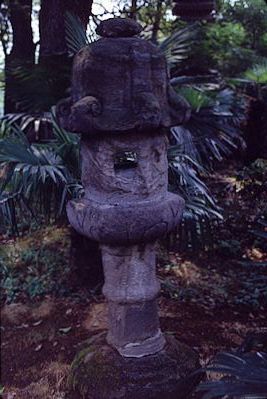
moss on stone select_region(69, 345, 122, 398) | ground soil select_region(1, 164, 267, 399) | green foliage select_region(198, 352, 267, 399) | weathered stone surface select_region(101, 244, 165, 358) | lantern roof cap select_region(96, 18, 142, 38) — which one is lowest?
ground soil select_region(1, 164, 267, 399)

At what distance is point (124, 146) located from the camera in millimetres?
2650

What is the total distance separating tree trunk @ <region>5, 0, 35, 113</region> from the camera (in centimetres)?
455

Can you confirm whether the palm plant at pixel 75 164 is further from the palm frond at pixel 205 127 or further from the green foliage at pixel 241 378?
the green foliage at pixel 241 378

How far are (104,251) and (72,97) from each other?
2.68 feet

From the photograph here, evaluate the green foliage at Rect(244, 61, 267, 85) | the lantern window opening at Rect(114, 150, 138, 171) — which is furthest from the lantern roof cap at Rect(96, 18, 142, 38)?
the green foliage at Rect(244, 61, 267, 85)

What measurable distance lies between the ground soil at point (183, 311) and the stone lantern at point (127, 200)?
0.44 m

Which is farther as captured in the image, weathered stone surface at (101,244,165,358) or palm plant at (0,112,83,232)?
palm plant at (0,112,83,232)

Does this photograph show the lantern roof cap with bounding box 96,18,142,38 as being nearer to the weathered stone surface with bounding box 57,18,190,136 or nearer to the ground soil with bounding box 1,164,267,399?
the weathered stone surface with bounding box 57,18,190,136

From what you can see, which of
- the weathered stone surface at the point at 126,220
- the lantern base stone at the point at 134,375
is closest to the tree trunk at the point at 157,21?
the weathered stone surface at the point at 126,220

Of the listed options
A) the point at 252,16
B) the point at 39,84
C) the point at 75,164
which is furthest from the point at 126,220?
the point at 252,16

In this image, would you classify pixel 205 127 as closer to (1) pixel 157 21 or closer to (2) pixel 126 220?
(1) pixel 157 21

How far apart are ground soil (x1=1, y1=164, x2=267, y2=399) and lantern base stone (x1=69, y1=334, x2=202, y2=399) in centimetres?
27

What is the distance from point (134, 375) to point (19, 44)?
3412 millimetres

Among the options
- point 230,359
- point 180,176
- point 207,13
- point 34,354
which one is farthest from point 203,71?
point 230,359
